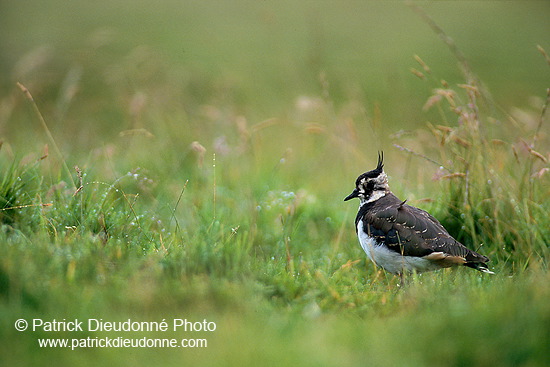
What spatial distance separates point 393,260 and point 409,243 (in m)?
0.23

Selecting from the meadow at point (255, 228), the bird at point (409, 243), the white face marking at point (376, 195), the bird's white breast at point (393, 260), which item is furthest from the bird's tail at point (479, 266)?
the white face marking at point (376, 195)

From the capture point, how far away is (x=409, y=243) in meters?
5.90

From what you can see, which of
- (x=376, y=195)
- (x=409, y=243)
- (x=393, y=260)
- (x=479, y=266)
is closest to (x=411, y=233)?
(x=409, y=243)

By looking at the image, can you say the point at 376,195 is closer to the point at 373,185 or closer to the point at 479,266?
the point at 373,185

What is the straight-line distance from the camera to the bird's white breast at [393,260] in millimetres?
5930

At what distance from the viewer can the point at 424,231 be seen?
5.98 meters

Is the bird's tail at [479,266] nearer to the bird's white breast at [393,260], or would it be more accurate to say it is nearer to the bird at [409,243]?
the bird at [409,243]

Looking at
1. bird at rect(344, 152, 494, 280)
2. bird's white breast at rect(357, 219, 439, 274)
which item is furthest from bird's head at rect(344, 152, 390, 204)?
bird's white breast at rect(357, 219, 439, 274)

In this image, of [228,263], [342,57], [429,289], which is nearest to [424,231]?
[429,289]

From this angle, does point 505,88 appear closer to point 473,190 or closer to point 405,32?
point 405,32

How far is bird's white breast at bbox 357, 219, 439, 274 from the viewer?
5930mm

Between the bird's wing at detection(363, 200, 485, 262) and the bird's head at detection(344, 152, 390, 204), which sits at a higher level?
the bird's head at detection(344, 152, 390, 204)

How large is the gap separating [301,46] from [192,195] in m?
11.1

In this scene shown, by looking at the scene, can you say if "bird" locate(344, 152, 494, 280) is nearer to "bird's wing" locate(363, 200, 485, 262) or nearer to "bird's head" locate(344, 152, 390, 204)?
"bird's wing" locate(363, 200, 485, 262)
